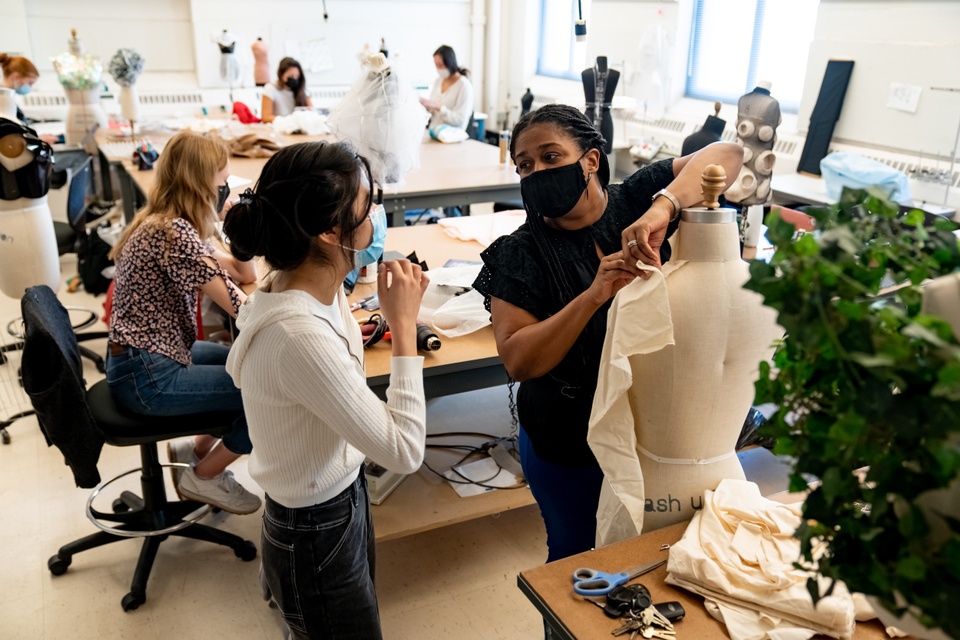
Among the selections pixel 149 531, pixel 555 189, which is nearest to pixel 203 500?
pixel 149 531

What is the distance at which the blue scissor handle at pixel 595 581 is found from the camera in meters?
1.11

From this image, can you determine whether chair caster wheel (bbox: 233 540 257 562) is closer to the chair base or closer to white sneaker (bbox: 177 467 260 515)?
the chair base

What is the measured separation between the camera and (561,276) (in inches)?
57.4

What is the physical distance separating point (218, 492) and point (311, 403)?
1328mm

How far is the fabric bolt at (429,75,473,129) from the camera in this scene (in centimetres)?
562

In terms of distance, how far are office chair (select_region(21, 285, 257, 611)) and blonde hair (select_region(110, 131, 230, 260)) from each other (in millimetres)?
355

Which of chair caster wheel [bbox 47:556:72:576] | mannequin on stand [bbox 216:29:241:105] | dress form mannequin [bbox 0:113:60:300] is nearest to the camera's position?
chair caster wheel [bbox 47:556:72:576]

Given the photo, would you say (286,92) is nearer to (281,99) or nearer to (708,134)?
(281,99)

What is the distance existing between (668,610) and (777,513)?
24 cm

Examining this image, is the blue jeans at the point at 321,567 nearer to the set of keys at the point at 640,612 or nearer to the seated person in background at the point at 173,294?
the set of keys at the point at 640,612

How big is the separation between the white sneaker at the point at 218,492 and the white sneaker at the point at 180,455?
1.6 inches

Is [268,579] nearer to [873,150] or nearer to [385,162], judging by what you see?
[385,162]

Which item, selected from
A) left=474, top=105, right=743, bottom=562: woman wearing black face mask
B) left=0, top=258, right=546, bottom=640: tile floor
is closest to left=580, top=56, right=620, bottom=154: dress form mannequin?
left=0, top=258, right=546, bottom=640: tile floor

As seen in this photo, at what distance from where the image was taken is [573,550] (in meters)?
1.59
